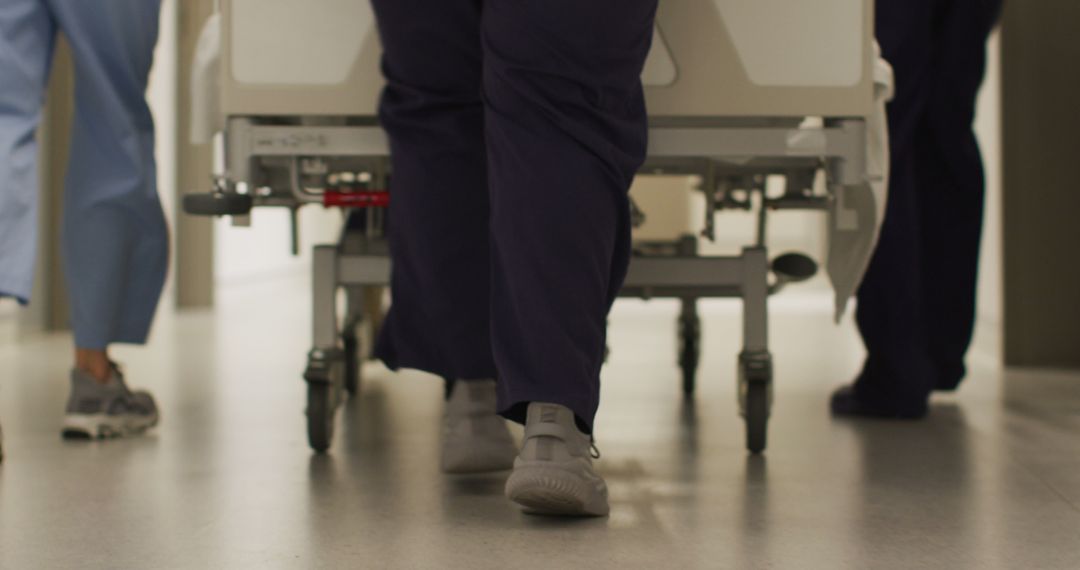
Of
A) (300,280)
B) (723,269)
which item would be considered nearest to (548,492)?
(723,269)

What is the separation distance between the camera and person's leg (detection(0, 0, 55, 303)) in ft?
5.45

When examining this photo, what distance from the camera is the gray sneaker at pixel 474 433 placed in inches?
62.8

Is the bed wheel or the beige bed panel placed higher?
the beige bed panel

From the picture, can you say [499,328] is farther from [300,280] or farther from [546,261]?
[300,280]

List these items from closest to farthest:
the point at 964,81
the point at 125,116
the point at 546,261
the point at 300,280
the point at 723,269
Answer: the point at 546,261, the point at 723,269, the point at 125,116, the point at 964,81, the point at 300,280

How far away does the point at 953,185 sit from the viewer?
7.59 ft

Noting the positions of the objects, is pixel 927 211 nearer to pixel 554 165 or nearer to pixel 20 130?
pixel 554 165

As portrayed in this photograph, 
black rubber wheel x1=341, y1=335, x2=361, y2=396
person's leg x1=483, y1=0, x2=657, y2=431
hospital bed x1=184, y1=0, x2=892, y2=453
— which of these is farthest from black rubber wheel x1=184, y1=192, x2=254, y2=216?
black rubber wheel x1=341, y1=335, x2=361, y2=396

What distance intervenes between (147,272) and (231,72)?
478mm

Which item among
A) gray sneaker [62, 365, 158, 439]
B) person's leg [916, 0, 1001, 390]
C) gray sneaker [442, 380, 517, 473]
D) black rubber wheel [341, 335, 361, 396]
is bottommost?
black rubber wheel [341, 335, 361, 396]

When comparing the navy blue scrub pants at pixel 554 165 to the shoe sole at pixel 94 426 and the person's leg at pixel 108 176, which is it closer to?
the person's leg at pixel 108 176

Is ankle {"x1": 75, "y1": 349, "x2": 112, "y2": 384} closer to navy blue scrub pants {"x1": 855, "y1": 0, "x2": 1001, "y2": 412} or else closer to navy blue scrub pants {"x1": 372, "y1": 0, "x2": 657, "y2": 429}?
navy blue scrub pants {"x1": 372, "y1": 0, "x2": 657, "y2": 429}

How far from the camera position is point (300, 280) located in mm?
8273

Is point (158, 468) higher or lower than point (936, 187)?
lower
